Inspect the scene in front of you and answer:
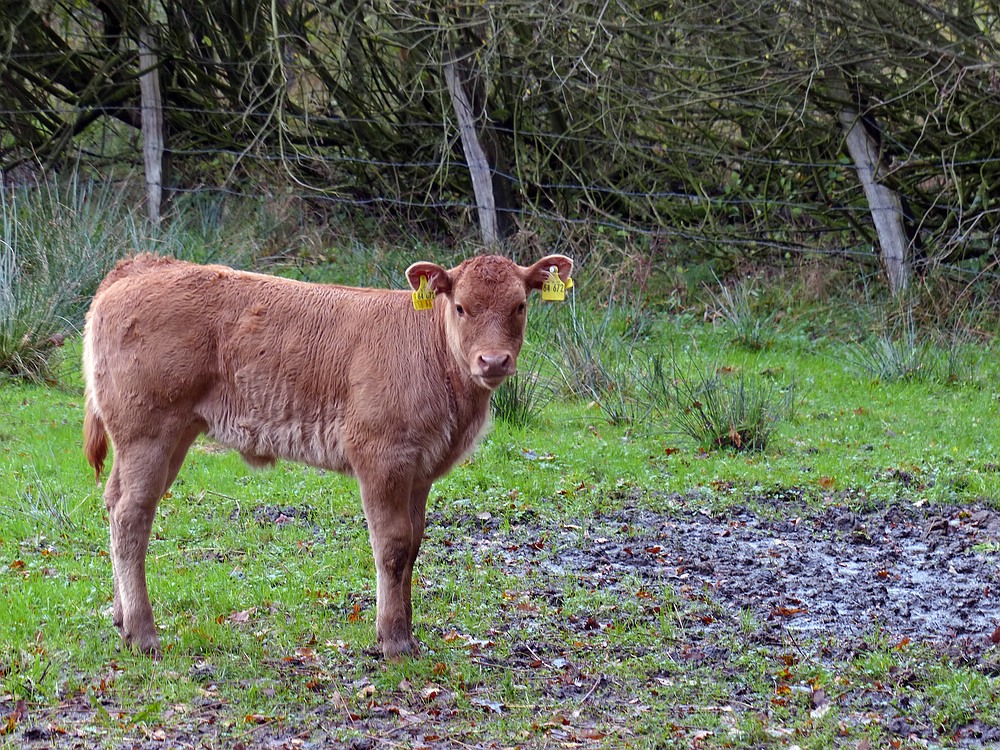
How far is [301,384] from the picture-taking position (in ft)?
16.7

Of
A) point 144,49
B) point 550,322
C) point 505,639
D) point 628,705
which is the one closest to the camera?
point 628,705

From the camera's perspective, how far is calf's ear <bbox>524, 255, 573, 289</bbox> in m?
5.25

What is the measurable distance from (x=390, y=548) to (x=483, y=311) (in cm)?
112

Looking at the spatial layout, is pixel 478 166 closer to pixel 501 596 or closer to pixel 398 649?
pixel 501 596

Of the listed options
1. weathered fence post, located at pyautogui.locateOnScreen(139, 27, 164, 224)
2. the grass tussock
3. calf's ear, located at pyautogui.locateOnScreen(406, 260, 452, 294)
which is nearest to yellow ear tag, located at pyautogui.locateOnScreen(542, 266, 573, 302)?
calf's ear, located at pyautogui.locateOnScreen(406, 260, 452, 294)

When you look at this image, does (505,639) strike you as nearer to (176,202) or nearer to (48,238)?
(48,238)

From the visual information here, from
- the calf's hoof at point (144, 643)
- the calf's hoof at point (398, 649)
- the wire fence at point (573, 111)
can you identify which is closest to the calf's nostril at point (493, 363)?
the calf's hoof at point (398, 649)

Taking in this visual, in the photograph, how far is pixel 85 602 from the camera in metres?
5.38

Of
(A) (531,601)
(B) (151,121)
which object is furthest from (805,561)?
(B) (151,121)

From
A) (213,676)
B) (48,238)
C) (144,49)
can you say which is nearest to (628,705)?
(213,676)

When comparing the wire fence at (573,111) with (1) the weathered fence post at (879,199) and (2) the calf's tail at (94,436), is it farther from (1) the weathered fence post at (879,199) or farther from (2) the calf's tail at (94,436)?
(2) the calf's tail at (94,436)

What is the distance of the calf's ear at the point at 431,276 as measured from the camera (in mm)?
5070

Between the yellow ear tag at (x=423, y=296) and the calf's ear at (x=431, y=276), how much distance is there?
0.02 metres

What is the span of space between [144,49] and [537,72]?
495 centimetres
